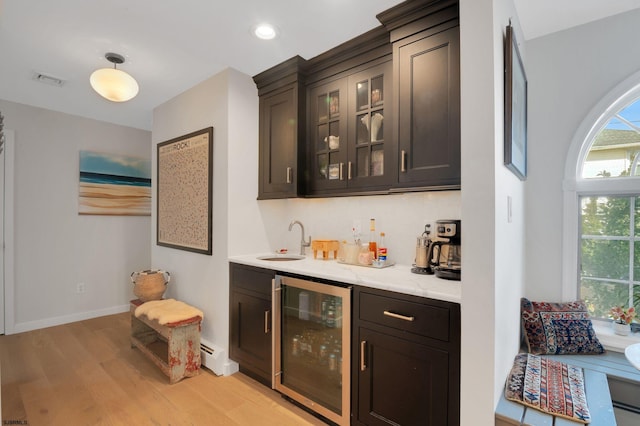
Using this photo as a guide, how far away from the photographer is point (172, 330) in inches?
95.3

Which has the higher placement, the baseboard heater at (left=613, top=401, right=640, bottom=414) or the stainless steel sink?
the stainless steel sink

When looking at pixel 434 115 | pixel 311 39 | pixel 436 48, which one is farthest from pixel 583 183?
pixel 311 39

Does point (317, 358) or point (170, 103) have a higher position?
point (170, 103)

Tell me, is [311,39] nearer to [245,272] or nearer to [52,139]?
[245,272]

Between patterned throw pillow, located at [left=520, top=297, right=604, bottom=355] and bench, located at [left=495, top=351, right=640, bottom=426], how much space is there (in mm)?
47

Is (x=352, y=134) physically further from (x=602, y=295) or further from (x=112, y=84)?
(x=602, y=295)

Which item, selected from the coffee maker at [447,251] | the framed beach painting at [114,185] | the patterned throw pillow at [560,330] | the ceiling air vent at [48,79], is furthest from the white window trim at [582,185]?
the framed beach painting at [114,185]

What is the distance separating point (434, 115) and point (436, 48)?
375 mm

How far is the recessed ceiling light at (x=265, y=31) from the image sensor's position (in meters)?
2.03

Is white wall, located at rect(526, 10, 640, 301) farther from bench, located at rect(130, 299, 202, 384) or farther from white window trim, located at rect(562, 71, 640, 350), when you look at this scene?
bench, located at rect(130, 299, 202, 384)

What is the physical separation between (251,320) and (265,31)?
6.87 ft

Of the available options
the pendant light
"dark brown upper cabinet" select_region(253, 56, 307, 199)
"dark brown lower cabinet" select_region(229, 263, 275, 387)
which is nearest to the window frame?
"dark brown upper cabinet" select_region(253, 56, 307, 199)

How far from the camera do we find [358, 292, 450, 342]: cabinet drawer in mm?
1438

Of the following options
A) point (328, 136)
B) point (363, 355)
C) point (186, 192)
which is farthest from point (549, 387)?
point (186, 192)
